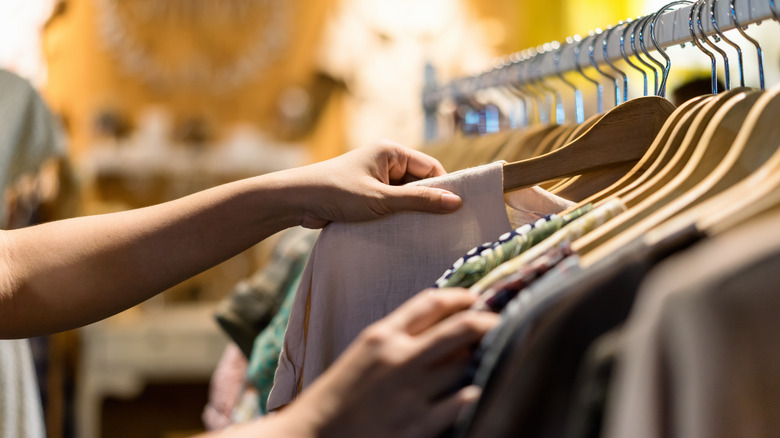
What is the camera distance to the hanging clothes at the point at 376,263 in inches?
27.3

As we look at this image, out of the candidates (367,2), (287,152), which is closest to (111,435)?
(287,152)

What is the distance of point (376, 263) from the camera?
0.70m

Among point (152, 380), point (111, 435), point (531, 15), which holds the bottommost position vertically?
point (111, 435)

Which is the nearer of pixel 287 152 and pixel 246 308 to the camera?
pixel 246 308

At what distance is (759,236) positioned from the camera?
0.41 metres

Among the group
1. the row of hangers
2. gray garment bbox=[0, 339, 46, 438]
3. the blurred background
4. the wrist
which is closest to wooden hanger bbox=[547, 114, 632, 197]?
the row of hangers

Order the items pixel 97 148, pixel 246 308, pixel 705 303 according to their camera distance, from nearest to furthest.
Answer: pixel 705 303
pixel 246 308
pixel 97 148

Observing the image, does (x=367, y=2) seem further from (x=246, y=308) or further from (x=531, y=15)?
(x=246, y=308)

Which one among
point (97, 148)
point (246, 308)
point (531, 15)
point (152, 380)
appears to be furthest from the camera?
point (531, 15)

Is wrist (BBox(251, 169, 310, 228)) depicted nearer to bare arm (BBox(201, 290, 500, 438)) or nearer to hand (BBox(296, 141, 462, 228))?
hand (BBox(296, 141, 462, 228))

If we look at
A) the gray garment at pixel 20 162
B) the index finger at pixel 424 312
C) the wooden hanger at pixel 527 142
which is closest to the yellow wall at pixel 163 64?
the gray garment at pixel 20 162

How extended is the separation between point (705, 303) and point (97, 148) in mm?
2898

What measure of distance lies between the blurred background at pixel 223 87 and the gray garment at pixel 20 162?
4.76ft

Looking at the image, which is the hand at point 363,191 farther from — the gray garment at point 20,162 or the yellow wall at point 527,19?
the yellow wall at point 527,19
